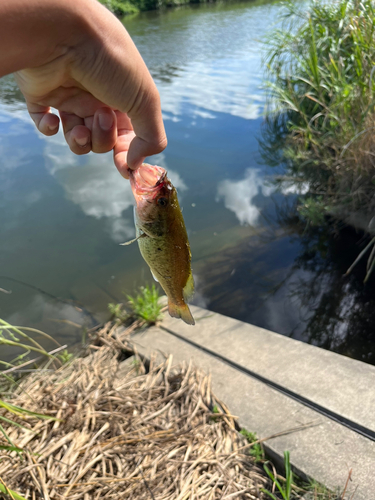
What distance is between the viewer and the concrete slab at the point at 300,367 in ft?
9.18

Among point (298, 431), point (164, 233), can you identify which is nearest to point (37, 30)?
point (164, 233)

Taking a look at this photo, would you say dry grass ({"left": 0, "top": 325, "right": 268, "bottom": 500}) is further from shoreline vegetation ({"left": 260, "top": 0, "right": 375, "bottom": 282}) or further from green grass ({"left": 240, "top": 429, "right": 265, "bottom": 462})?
shoreline vegetation ({"left": 260, "top": 0, "right": 375, "bottom": 282})

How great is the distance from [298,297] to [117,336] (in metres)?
2.54

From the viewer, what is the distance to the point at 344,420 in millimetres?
2711

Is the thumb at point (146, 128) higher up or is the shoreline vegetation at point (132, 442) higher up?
the thumb at point (146, 128)

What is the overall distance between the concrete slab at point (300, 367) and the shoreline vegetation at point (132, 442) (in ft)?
1.72

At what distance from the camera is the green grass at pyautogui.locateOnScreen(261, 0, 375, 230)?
15.5 feet

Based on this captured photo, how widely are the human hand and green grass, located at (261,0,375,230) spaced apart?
3361mm

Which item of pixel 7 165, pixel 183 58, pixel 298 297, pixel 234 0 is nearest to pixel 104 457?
pixel 298 297

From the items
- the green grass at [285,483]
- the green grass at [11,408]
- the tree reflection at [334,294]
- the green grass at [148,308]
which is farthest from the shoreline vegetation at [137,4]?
the green grass at [285,483]

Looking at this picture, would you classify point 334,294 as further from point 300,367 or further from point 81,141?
point 81,141

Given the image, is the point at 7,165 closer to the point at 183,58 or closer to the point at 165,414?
the point at 165,414

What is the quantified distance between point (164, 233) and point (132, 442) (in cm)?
184

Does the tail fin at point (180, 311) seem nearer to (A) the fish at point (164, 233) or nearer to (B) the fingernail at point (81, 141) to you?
(A) the fish at point (164, 233)
